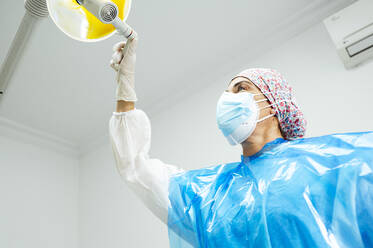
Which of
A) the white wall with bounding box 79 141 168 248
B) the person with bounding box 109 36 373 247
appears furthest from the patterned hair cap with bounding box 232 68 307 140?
the white wall with bounding box 79 141 168 248

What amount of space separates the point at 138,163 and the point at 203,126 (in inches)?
41.2

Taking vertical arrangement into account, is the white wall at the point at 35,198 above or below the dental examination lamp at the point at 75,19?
below

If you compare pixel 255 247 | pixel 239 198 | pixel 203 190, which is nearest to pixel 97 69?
pixel 203 190

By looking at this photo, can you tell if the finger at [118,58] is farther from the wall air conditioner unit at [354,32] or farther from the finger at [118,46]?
the wall air conditioner unit at [354,32]

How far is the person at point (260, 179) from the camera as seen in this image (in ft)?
2.14

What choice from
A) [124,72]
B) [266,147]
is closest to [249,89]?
[266,147]

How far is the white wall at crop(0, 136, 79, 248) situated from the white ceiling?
0.28 m

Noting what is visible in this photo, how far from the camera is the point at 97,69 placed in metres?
1.91

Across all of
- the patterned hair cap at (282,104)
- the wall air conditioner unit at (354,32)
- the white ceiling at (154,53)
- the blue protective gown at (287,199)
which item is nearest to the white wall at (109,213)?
the white ceiling at (154,53)

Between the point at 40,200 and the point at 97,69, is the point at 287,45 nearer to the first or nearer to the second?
the point at 97,69

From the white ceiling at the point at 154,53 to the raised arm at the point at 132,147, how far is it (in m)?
0.71

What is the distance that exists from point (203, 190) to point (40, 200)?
5.94ft

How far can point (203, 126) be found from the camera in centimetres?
204

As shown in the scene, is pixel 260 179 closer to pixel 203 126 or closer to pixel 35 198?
pixel 203 126
